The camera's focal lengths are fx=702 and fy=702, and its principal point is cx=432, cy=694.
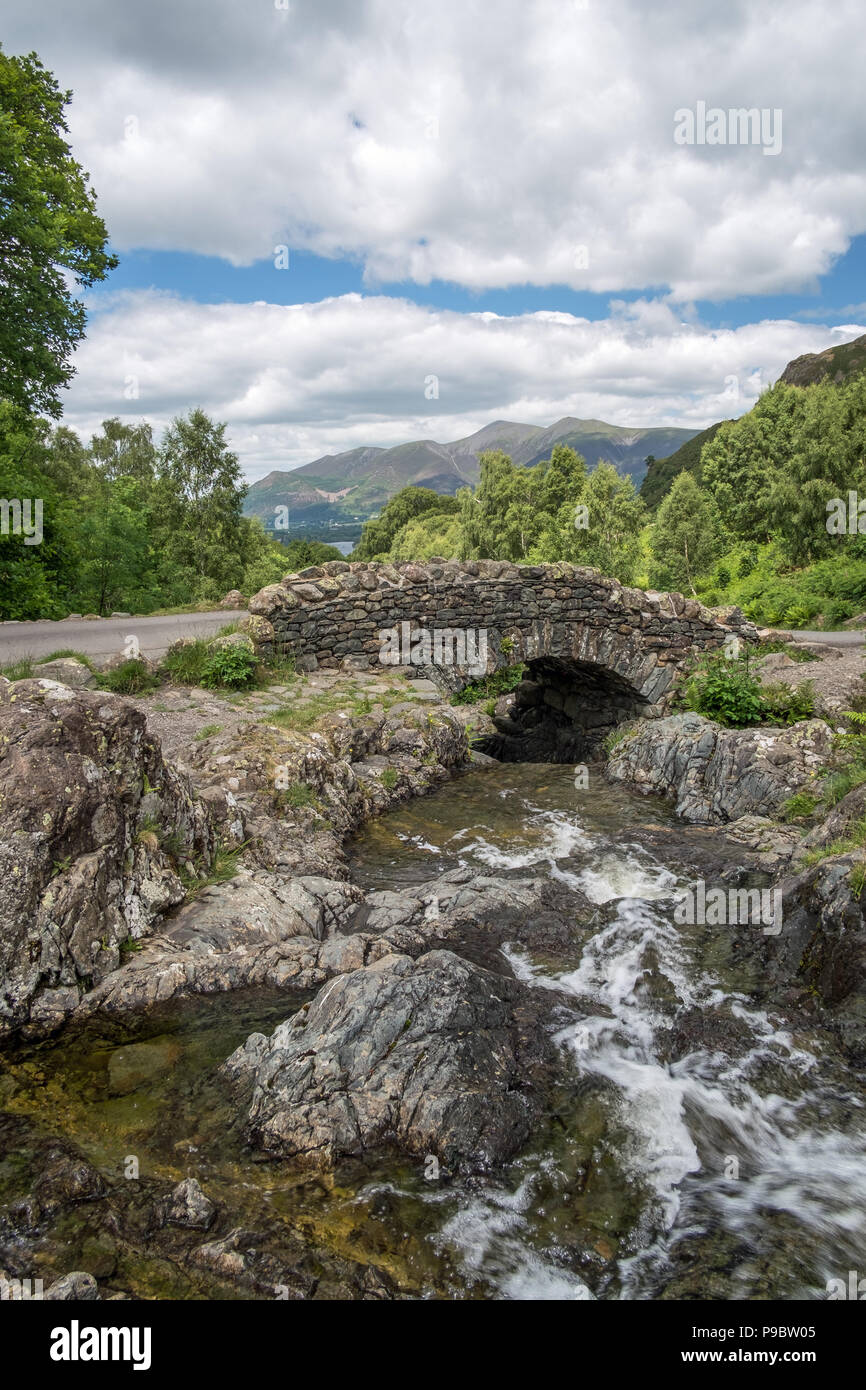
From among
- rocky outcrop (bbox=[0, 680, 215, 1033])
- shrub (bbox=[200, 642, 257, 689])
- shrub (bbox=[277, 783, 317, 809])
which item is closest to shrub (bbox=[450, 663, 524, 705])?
shrub (bbox=[200, 642, 257, 689])

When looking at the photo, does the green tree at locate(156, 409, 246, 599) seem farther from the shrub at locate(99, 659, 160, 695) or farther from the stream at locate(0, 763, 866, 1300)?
the stream at locate(0, 763, 866, 1300)

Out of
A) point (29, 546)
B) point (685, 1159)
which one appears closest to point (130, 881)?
point (685, 1159)

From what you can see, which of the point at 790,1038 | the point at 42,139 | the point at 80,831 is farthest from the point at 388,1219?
the point at 42,139

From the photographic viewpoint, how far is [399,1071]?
4938mm

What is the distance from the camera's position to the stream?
387 centimetres

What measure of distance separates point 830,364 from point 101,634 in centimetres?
11517

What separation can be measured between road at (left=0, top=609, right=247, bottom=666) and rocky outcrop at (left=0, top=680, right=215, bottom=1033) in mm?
5463

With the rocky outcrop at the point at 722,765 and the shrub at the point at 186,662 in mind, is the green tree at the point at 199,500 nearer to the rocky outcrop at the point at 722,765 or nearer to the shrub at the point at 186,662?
the shrub at the point at 186,662

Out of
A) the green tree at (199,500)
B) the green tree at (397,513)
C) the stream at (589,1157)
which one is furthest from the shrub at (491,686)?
the green tree at (397,513)

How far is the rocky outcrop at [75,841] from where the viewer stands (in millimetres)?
5879

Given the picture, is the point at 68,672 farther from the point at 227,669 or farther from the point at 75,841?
the point at 75,841

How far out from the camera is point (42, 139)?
21328mm
